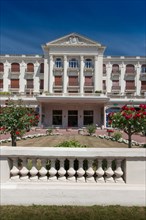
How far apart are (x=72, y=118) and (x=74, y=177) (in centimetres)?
3595

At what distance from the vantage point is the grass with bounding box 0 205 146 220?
11.2 feet

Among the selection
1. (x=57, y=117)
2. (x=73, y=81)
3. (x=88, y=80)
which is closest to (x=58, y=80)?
(x=73, y=81)

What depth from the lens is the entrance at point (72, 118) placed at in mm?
39656

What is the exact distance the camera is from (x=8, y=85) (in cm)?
4825

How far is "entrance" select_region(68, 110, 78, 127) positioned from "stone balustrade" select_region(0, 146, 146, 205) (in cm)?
3561

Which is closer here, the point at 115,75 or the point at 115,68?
the point at 115,75

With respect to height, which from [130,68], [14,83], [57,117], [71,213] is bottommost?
[57,117]

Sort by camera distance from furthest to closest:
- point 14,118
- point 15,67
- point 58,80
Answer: point 15,67, point 58,80, point 14,118

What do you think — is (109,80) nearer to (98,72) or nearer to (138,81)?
(98,72)

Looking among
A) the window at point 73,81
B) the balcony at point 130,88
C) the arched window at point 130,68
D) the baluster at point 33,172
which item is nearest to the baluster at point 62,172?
the baluster at point 33,172

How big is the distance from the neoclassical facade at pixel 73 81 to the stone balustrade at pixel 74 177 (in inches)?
1268

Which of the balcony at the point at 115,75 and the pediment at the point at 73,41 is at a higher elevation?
the pediment at the point at 73,41

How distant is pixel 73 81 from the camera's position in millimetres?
46062

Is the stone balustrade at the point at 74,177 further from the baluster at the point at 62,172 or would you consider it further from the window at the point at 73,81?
the window at the point at 73,81
